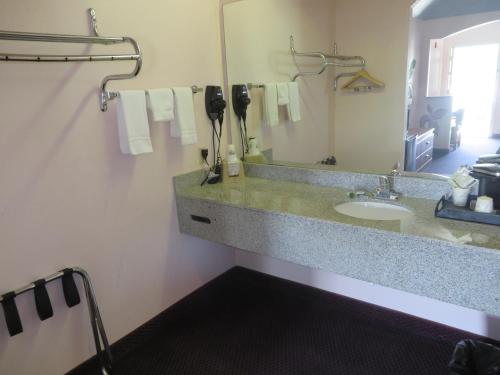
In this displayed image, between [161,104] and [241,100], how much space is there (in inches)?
25.0

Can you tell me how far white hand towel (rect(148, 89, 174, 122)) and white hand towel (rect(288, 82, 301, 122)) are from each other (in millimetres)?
698

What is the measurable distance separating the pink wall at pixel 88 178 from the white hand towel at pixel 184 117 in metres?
0.11

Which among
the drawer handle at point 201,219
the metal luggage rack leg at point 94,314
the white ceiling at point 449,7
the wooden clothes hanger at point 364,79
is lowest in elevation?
the metal luggage rack leg at point 94,314

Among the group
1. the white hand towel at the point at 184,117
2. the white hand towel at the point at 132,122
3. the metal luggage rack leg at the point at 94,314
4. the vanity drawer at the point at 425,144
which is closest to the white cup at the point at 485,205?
the vanity drawer at the point at 425,144

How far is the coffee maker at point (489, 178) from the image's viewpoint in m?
→ 1.40

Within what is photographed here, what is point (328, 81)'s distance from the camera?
1965 mm

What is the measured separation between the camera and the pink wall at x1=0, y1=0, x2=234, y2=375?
141 centimetres

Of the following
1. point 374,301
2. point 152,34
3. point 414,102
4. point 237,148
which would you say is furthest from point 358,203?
point 152,34

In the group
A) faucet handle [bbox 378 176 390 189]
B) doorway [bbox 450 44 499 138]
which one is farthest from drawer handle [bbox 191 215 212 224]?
doorway [bbox 450 44 499 138]

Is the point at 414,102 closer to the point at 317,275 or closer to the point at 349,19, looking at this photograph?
the point at 349,19

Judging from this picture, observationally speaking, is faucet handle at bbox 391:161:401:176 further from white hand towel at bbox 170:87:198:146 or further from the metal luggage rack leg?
the metal luggage rack leg

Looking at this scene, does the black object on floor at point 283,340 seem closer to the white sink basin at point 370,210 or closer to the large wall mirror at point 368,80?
the white sink basin at point 370,210

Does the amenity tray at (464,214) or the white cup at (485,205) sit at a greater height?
the white cup at (485,205)

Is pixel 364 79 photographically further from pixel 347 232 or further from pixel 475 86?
pixel 347 232
